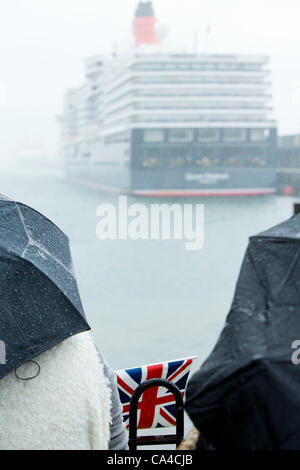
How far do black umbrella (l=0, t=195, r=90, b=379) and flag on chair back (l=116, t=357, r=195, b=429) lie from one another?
76cm

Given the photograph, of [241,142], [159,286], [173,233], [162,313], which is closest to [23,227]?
[162,313]

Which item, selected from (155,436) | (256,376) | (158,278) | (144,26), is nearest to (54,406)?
(256,376)

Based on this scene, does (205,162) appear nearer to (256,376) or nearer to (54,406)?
(54,406)

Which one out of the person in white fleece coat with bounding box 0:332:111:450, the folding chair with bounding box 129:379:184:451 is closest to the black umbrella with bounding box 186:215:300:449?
the person in white fleece coat with bounding box 0:332:111:450

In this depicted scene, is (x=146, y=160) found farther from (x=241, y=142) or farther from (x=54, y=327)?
(x=54, y=327)

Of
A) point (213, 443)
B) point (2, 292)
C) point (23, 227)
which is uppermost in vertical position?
point (23, 227)

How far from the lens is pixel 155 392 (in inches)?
72.3

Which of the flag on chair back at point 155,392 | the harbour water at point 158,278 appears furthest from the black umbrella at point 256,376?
the harbour water at point 158,278

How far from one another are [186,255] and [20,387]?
30915mm

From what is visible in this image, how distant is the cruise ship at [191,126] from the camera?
33.0 metres

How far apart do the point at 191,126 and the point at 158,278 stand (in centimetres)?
1069

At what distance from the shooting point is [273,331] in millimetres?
850

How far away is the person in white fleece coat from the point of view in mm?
1040

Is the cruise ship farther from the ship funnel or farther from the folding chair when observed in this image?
the folding chair
